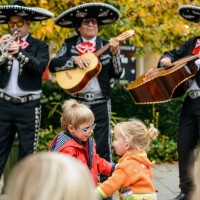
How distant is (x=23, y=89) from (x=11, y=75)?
0.17m

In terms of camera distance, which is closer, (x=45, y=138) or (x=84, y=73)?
(x=84, y=73)

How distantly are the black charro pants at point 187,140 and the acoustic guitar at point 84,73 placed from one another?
84cm

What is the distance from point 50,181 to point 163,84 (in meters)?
3.27

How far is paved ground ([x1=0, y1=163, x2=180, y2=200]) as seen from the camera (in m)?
5.53

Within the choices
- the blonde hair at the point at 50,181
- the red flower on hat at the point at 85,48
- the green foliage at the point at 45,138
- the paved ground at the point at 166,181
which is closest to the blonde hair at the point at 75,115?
the red flower on hat at the point at 85,48

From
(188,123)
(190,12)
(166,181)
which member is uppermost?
(190,12)

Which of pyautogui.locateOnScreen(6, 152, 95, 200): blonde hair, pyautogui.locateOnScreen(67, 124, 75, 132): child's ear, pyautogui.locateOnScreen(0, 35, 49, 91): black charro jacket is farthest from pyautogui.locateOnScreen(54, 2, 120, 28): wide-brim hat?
pyautogui.locateOnScreen(6, 152, 95, 200): blonde hair

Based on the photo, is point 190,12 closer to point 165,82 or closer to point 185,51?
point 185,51

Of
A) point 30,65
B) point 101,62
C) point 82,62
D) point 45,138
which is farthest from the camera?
point 45,138

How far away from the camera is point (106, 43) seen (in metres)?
5.08

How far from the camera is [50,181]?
160 centimetres

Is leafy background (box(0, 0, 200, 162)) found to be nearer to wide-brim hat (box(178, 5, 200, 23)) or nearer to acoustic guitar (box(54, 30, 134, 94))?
acoustic guitar (box(54, 30, 134, 94))

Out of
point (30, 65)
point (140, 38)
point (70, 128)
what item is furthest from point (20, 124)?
point (140, 38)

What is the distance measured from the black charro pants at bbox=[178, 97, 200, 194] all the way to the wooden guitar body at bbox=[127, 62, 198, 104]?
0.18 m
